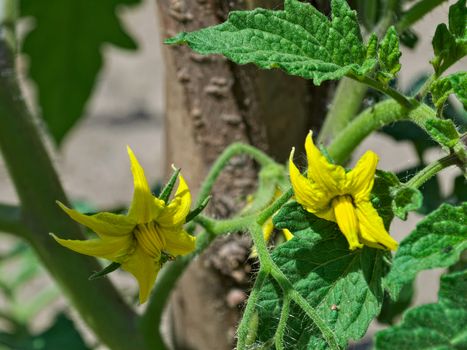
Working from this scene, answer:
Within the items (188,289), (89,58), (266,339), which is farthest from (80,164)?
(266,339)

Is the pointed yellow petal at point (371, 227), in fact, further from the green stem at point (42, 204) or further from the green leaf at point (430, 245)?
the green stem at point (42, 204)

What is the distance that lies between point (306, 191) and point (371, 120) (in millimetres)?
178

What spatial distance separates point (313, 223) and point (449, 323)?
0.16m

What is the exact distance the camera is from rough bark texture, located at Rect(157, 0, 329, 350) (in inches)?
40.4

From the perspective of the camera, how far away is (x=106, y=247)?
2.20 feet

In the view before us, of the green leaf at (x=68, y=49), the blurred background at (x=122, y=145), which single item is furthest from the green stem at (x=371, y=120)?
the blurred background at (x=122, y=145)

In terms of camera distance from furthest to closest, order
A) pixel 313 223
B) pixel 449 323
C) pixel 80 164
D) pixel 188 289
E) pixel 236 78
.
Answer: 1. pixel 80 164
2. pixel 188 289
3. pixel 236 78
4. pixel 313 223
5. pixel 449 323

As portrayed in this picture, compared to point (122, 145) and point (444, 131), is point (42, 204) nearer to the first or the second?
point (444, 131)

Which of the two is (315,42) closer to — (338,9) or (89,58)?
(338,9)

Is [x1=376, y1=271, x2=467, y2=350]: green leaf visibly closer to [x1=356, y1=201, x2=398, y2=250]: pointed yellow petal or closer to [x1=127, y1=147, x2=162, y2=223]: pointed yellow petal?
[x1=356, y1=201, x2=398, y2=250]: pointed yellow petal

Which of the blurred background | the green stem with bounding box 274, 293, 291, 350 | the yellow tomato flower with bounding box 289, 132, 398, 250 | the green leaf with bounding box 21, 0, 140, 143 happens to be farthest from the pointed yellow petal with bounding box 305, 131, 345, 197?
the blurred background

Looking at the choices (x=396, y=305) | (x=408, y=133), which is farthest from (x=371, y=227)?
(x=396, y=305)

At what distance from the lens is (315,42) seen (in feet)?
2.18

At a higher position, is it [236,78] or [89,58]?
[236,78]
